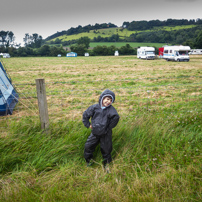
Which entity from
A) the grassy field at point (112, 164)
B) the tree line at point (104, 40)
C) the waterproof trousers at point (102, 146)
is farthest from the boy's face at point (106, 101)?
the tree line at point (104, 40)

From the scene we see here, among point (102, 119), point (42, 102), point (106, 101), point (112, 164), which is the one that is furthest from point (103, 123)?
point (42, 102)

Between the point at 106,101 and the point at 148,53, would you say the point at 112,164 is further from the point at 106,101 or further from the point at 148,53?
the point at 148,53

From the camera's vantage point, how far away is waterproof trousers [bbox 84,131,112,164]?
9.46 feet

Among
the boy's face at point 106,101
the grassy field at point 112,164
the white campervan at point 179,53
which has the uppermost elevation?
the white campervan at point 179,53

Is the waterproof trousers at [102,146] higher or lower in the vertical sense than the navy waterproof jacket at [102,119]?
lower

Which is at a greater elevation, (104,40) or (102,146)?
(104,40)

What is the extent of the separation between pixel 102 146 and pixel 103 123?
0.40m

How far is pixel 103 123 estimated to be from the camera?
2.77m

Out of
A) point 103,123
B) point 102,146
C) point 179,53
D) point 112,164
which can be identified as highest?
point 179,53

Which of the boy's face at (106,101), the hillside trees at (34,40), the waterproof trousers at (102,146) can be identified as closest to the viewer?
the boy's face at (106,101)

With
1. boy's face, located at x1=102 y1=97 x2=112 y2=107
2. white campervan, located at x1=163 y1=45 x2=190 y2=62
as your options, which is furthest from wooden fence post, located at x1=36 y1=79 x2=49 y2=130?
white campervan, located at x1=163 y1=45 x2=190 y2=62

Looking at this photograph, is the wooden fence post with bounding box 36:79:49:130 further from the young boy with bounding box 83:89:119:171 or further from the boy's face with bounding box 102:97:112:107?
the boy's face with bounding box 102:97:112:107

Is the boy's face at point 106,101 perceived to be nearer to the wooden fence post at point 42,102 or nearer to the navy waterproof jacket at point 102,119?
the navy waterproof jacket at point 102,119

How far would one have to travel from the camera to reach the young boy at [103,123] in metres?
2.77
